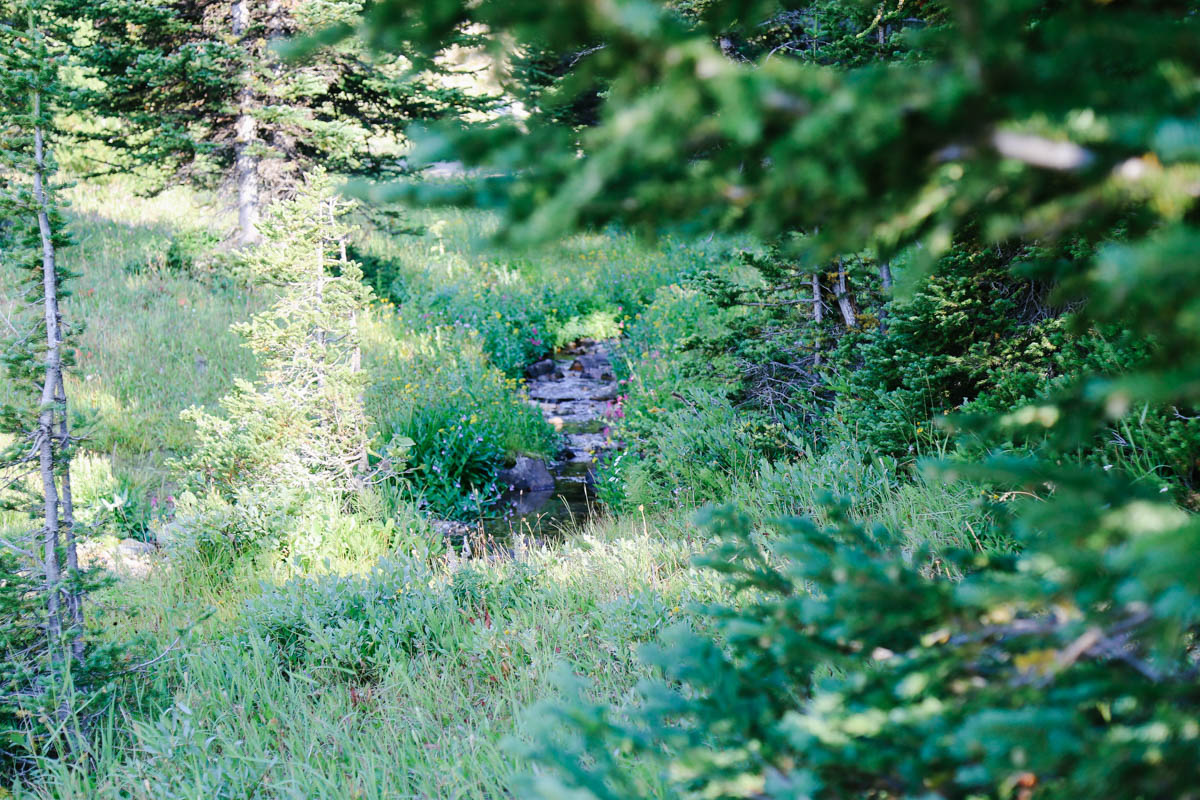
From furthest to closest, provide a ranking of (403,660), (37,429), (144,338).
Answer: (144,338)
(403,660)
(37,429)

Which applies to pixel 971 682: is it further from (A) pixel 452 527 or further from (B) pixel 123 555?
(A) pixel 452 527

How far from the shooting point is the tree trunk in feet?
37.1

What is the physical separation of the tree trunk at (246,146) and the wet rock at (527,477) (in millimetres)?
6611

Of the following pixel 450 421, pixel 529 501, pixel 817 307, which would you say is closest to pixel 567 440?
pixel 529 501

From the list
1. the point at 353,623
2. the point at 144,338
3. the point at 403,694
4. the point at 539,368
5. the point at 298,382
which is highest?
the point at 298,382

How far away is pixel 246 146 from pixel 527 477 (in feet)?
25.0

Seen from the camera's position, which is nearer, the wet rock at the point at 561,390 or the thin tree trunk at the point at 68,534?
the thin tree trunk at the point at 68,534

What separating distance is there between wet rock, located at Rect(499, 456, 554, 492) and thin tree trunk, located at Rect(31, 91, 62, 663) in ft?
15.6

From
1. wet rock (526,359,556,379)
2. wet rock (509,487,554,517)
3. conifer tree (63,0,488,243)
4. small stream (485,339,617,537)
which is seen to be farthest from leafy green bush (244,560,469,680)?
conifer tree (63,0,488,243)

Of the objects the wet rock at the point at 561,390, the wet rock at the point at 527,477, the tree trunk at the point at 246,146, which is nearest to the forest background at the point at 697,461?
the wet rock at the point at 527,477

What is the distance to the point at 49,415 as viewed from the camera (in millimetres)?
3031

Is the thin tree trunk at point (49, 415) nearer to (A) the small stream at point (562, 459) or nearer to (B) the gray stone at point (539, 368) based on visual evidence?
(A) the small stream at point (562, 459)

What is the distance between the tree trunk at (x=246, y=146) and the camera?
1130 cm

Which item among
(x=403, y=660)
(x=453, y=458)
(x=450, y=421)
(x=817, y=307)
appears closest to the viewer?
(x=403, y=660)
